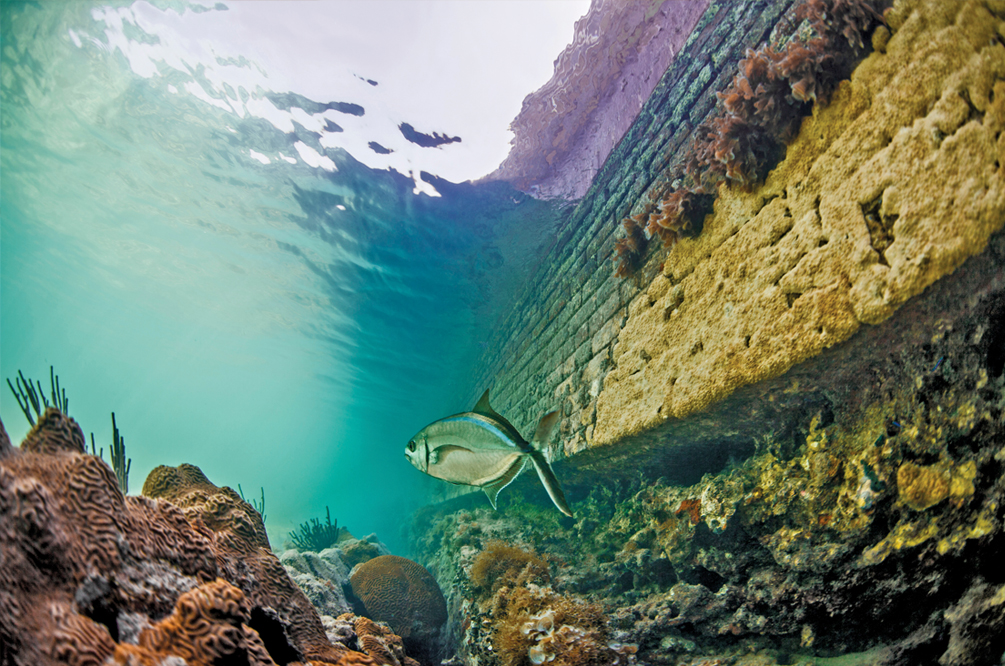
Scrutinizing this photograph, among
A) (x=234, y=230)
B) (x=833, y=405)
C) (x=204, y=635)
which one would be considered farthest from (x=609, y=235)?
(x=234, y=230)

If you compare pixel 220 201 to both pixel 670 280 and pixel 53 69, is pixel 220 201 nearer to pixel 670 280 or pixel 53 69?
pixel 53 69

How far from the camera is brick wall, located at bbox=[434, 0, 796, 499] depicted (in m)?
4.17

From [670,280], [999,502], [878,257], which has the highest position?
[670,280]

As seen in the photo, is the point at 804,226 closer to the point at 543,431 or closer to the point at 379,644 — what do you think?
the point at 543,431

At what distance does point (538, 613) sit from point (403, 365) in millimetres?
20789

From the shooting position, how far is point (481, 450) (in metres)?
2.63

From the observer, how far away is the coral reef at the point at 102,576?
1.11 m

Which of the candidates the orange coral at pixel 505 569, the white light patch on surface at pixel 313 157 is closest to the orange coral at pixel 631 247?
the orange coral at pixel 505 569

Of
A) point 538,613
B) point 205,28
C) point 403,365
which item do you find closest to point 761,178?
point 538,613

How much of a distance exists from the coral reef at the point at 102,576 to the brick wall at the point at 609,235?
11.8 ft

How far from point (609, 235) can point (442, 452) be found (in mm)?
4389

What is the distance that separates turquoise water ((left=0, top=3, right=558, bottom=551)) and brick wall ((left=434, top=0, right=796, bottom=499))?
3.70m

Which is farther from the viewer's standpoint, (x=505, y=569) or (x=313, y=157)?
(x=313, y=157)

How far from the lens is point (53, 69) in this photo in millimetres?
10586
